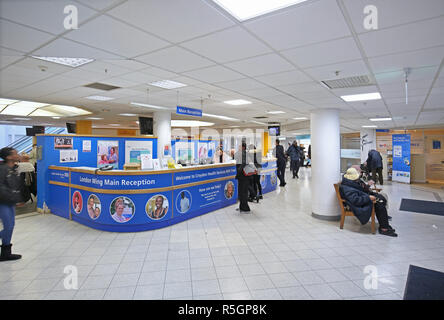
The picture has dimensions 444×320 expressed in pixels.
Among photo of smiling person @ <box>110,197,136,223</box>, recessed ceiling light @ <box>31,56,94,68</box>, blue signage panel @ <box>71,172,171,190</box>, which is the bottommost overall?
photo of smiling person @ <box>110,197,136,223</box>

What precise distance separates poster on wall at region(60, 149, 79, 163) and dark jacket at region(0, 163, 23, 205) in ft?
9.08

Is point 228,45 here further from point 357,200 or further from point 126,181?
point 357,200

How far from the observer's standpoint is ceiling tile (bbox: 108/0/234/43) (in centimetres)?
188

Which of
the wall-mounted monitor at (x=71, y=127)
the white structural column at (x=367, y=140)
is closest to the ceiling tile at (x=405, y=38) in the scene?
the white structural column at (x=367, y=140)

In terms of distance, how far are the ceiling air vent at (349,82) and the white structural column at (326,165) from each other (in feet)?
5.94

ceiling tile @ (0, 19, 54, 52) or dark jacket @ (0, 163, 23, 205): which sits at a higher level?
ceiling tile @ (0, 19, 54, 52)

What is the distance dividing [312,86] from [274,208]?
3.63 m

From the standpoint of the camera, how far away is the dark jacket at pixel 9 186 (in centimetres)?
335

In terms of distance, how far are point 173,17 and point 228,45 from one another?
2.42 feet

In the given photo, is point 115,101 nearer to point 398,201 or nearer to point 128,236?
point 128,236

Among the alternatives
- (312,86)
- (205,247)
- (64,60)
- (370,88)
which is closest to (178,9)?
(64,60)

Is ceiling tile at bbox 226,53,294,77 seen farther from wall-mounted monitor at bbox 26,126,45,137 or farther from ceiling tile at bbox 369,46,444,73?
wall-mounted monitor at bbox 26,126,45,137

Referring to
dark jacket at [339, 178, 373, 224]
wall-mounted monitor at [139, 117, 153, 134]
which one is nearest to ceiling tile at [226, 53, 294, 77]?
dark jacket at [339, 178, 373, 224]
